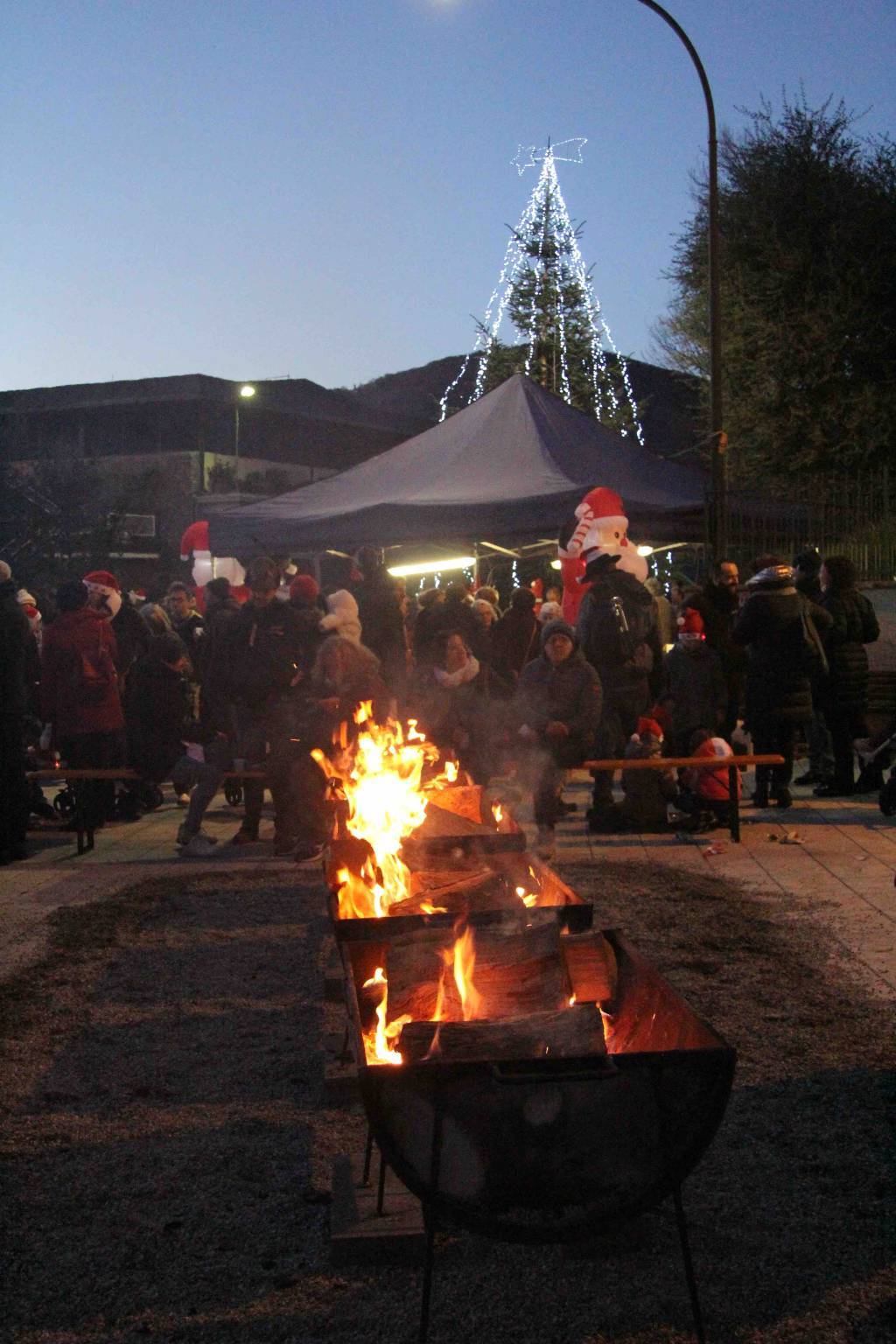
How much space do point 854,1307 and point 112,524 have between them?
34.5 metres

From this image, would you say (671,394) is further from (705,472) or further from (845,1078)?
(845,1078)

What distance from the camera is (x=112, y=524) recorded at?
1416 inches

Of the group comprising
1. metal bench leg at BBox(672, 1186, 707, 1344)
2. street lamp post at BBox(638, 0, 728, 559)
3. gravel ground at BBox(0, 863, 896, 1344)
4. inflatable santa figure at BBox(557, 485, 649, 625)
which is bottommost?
gravel ground at BBox(0, 863, 896, 1344)

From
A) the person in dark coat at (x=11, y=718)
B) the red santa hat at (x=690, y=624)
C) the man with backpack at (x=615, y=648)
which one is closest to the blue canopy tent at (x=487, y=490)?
the man with backpack at (x=615, y=648)

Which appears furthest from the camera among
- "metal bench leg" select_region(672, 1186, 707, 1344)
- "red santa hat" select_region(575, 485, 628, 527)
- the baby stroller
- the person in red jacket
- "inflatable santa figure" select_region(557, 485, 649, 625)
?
"red santa hat" select_region(575, 485, 628, 527)

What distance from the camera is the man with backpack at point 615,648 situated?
34.7 ft

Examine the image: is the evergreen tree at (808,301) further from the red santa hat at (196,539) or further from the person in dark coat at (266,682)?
the person in dark coat at (266,682)

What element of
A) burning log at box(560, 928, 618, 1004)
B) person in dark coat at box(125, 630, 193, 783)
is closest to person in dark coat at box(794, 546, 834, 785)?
person in dark coat at box(125, 630, 193, 783)

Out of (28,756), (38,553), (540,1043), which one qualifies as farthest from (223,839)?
(38,553)

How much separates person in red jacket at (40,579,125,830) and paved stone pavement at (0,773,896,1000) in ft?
2.21

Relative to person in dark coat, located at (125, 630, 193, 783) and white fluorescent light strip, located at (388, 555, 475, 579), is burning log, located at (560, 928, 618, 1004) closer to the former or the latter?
person in dark coat, located at (125, 630, 193, 783)

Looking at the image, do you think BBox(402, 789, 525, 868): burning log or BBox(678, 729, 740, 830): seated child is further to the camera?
BBox(678, 729, 740, 830): seated child

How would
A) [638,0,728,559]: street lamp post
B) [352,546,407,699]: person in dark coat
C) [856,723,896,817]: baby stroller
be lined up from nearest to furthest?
[856,723,896,817]: baby stroller < [352,546,407,699]: person in dark coat < [638,0,728,559]: street lamp post

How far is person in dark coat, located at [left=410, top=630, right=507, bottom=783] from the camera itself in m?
10.3
